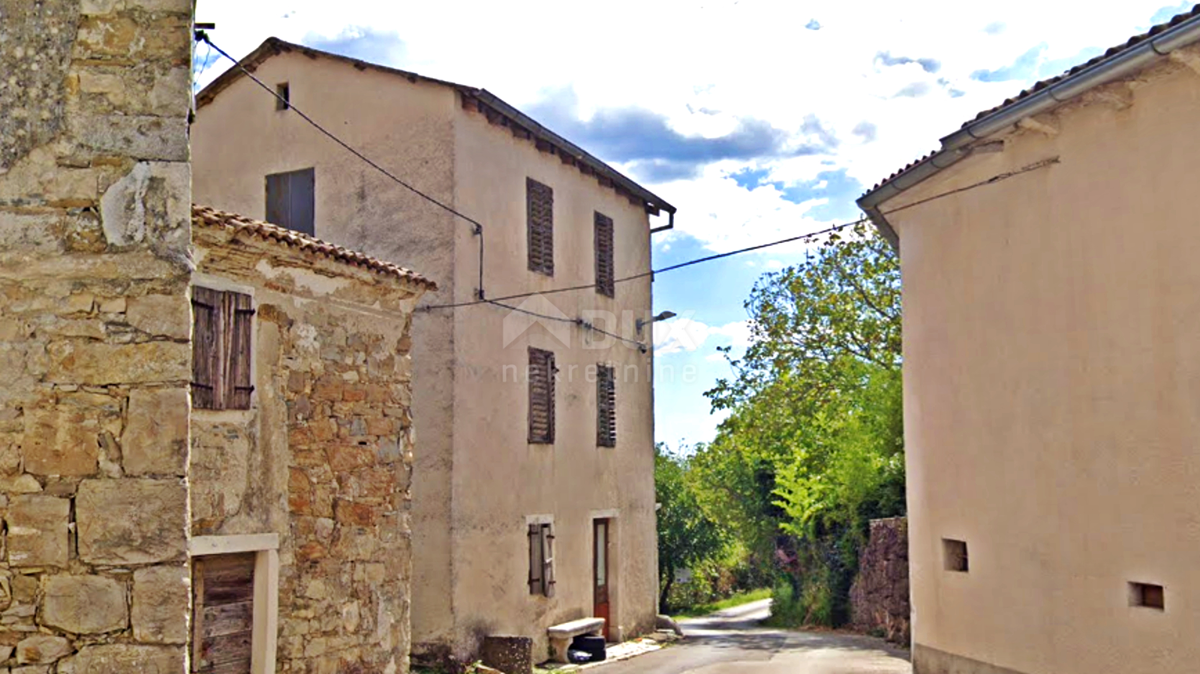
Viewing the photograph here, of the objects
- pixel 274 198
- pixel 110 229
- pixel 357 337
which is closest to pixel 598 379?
pixel 274 198

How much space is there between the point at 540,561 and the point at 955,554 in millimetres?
6428

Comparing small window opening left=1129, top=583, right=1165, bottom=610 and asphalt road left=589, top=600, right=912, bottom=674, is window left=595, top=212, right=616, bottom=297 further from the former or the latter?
small window opening left=1129, top=583, right=1165, bottom=610

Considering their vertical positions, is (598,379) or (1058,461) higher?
(598,379)

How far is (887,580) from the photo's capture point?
18109 mm

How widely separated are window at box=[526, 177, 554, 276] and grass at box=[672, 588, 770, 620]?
1345cm

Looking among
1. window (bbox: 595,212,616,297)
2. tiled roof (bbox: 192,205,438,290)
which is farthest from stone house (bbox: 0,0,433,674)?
window (bbox: 595,212,616,297)

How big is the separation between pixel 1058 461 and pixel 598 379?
9.37 m

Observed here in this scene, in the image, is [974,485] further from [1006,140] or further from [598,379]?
[598,379]

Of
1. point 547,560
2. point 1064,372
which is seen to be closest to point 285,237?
point 1064,372

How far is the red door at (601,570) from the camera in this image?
17.4m

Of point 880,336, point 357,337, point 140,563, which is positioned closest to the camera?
point 140,563

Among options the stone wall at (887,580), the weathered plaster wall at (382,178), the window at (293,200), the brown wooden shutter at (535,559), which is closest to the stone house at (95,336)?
the weathered plaster wall at (382,178)

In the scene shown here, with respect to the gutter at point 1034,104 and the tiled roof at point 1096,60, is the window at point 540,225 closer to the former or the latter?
the gutter at point 1034,104

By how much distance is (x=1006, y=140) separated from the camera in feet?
31.9
